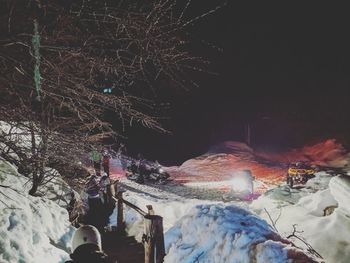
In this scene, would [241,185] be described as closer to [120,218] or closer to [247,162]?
[120,218]

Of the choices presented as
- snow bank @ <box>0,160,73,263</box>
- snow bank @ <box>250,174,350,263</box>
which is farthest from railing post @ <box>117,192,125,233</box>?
snow bank @ <box>250,174,350,263</box>

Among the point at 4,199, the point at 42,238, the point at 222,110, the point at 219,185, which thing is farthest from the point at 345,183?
the point at 222,110

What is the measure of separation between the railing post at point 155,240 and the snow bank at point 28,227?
66.1 inches

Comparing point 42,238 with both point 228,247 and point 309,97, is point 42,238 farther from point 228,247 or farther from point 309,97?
point 309,97

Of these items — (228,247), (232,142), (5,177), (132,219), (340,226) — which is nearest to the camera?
(228,247)

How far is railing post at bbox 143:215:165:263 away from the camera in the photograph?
25.3 feet

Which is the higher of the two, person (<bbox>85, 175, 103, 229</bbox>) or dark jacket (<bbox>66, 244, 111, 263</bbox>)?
dark jacket (<bbox>66, 244, 111, 263</bbox>)

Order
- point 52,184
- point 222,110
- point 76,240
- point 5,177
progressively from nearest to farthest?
1. point 76,240
2. point 5,177
3. point 52,184
4. point 222,110

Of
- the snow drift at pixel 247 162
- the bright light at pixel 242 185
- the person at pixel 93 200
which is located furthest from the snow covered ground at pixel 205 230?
the snow drift at pixel 247 162

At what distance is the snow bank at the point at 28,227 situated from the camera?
5.70 metres

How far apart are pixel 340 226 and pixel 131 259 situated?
5.59m

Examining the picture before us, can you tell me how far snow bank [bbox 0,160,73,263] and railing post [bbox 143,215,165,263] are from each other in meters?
1.68

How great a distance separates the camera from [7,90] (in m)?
6.55

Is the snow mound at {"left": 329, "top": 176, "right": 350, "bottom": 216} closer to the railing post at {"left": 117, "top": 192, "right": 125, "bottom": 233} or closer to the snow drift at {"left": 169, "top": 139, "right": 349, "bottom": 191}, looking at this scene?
the railing post at {"left": 117, "top": 192, "right": 125, "bottom": 233}
